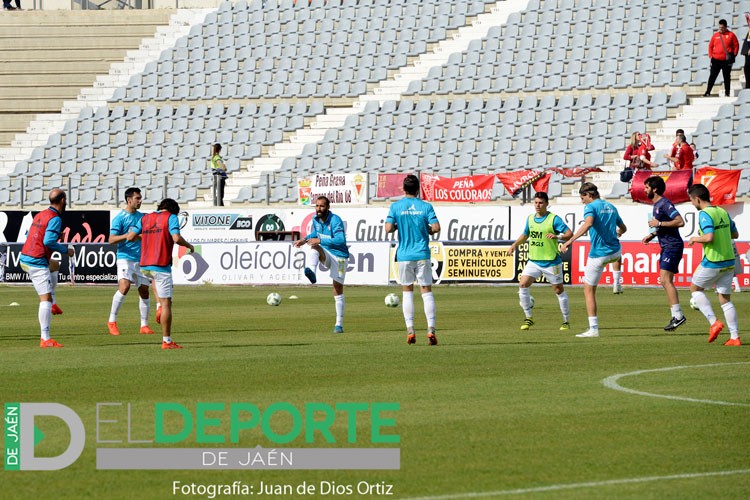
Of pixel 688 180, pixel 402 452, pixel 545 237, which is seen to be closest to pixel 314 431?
pixel 402 452

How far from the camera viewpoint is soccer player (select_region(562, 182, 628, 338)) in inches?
735

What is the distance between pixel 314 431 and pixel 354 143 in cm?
3431

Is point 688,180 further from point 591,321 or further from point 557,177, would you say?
point 591,321

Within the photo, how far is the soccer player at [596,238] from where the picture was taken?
18672mm

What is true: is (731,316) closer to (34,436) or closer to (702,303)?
(702,303)

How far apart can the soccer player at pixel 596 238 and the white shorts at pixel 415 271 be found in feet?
9.01

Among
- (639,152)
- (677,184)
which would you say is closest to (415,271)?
(677,184)

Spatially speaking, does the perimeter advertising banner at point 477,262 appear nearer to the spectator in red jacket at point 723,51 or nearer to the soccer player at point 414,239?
the spectator in red jacket at point 723,51

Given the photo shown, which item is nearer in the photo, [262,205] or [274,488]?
[274,488]

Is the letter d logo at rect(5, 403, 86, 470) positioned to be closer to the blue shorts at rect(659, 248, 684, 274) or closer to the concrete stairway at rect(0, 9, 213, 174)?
the blue shorts at rect(659, 248, 684, 274)

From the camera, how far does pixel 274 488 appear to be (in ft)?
25.3

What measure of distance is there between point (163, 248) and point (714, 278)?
23.9ft

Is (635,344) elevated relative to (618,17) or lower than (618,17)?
lower

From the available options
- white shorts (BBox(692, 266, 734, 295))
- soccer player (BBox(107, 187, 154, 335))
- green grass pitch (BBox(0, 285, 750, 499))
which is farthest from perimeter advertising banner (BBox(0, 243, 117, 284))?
white shorts (BBox(692, 266, 734, 295))
